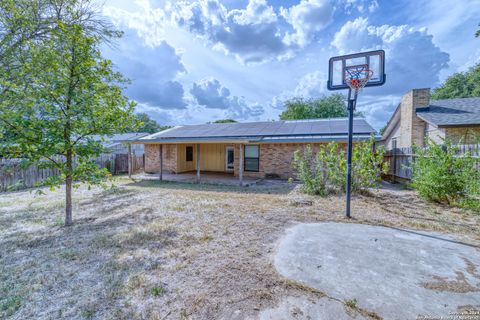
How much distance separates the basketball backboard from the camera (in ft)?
17.5

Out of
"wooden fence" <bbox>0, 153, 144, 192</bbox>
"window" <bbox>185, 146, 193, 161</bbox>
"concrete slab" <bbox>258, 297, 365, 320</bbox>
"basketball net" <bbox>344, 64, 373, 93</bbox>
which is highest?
"basketball net" <bbox>344, 64, 373, 93</bbox>

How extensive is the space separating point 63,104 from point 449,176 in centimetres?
914

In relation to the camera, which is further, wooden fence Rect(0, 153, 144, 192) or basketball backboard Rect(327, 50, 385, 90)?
wooden fence Rect(0, 153, 144, 192)

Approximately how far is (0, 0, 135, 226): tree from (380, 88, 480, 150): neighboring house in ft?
35.2

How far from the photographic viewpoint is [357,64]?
219 inches

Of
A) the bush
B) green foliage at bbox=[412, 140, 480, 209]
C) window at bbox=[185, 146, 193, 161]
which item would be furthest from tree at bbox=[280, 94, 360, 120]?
green foliage at bbox=[412, 140, 480, 209]

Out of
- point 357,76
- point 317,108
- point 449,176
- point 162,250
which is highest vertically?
point 317,108

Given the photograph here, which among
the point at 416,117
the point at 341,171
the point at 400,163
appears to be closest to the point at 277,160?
the point at 341,171

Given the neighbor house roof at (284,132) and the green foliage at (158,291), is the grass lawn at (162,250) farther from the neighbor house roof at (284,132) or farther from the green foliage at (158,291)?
the neighbor house roof at (284,132)

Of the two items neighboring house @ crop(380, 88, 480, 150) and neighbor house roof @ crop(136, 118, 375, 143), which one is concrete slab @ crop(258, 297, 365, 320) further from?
neighboring house @ crop(380, 88, 480, 150)

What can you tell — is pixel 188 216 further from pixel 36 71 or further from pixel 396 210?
pixel 396 210

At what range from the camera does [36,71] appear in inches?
158

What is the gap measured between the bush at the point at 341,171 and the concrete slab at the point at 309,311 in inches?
217

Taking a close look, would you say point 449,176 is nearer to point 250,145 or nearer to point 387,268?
point 387,268
